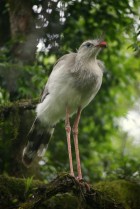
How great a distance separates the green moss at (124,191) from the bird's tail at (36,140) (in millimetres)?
916

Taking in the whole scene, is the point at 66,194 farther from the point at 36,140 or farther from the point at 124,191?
the point at 36,140

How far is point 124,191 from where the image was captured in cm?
555

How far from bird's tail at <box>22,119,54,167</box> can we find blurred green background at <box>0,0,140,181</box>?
40cm

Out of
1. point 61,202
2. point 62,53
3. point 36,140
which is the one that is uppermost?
point 62,53

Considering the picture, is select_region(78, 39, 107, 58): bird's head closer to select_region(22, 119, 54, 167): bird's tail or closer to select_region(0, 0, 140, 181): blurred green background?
select_region(0, 0, 140, 181): blurred green background

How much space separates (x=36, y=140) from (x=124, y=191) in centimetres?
125

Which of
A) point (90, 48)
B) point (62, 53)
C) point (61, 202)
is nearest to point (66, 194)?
point (61, 202)

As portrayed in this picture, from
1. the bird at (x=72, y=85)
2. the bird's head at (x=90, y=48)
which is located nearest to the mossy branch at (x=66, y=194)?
the bird at (x=72, y=85)

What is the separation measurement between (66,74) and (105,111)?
321cm

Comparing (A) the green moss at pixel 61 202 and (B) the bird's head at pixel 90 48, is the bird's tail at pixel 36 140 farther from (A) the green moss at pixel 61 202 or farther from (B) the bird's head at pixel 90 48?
(B) the bird's head at pixel 90 48

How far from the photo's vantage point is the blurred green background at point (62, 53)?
6.36 meters

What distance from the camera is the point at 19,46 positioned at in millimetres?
6957

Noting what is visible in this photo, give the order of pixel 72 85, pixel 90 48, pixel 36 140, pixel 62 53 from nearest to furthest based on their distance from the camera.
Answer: pixel 72 85
pixel 90 48
pixel 36 140
pixel 62 53

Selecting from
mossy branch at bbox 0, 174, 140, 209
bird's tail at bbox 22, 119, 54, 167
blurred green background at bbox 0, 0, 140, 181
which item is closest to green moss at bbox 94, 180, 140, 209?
mossy branch at bbox 0, 174, 140, 209
